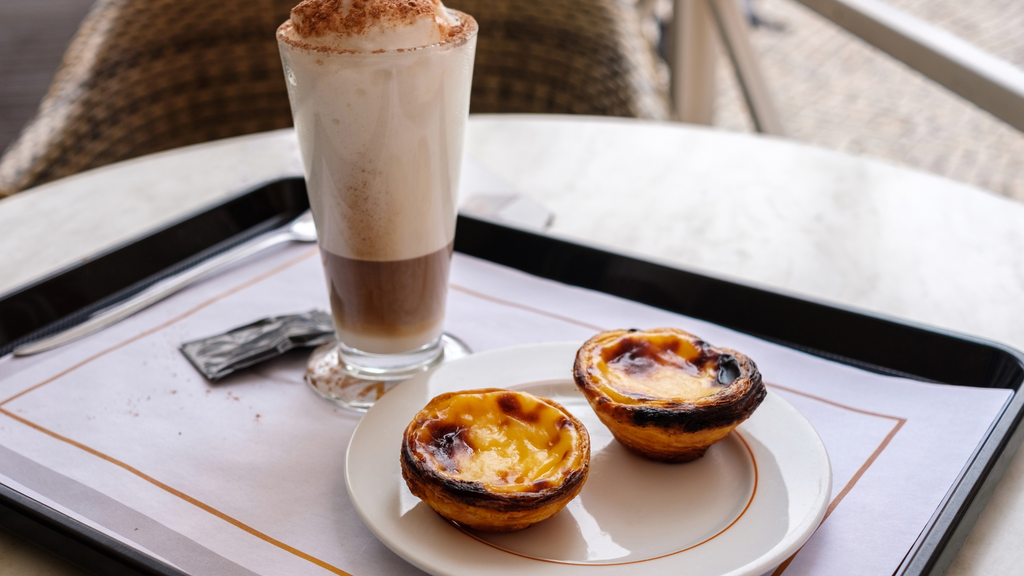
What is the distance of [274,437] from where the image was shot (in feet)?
2.19

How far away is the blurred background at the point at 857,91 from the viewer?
305 centimetres

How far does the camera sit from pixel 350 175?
68 cm

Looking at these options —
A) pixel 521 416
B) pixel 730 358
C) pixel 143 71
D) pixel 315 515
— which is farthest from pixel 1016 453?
pixel 143 71

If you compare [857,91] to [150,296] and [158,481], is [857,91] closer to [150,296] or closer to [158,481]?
[150,296]

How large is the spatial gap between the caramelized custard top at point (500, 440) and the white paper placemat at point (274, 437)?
3.0 inches

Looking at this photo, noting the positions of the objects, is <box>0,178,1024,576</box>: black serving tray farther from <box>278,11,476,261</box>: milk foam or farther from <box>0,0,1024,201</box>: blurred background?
<box>0,0,1024,201</box>: blurred background

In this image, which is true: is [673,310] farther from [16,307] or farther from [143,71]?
[143,71]

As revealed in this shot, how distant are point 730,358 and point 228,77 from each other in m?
1.72

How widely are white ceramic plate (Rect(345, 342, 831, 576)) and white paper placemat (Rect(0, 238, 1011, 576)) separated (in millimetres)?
32

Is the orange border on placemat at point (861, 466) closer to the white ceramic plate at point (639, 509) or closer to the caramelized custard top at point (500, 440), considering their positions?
the white ceramic plate at point (639, 509)

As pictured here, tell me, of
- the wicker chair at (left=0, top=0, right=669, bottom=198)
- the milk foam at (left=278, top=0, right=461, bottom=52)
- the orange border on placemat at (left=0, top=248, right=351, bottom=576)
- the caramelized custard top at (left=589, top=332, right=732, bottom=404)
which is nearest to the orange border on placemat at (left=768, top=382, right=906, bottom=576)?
the caramelized custard top at (left=589, top=332, right=732, bottom=404)

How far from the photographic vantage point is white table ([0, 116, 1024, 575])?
940 millimetres

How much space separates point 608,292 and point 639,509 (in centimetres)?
36

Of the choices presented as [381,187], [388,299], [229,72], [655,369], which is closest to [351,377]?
[388,299]
